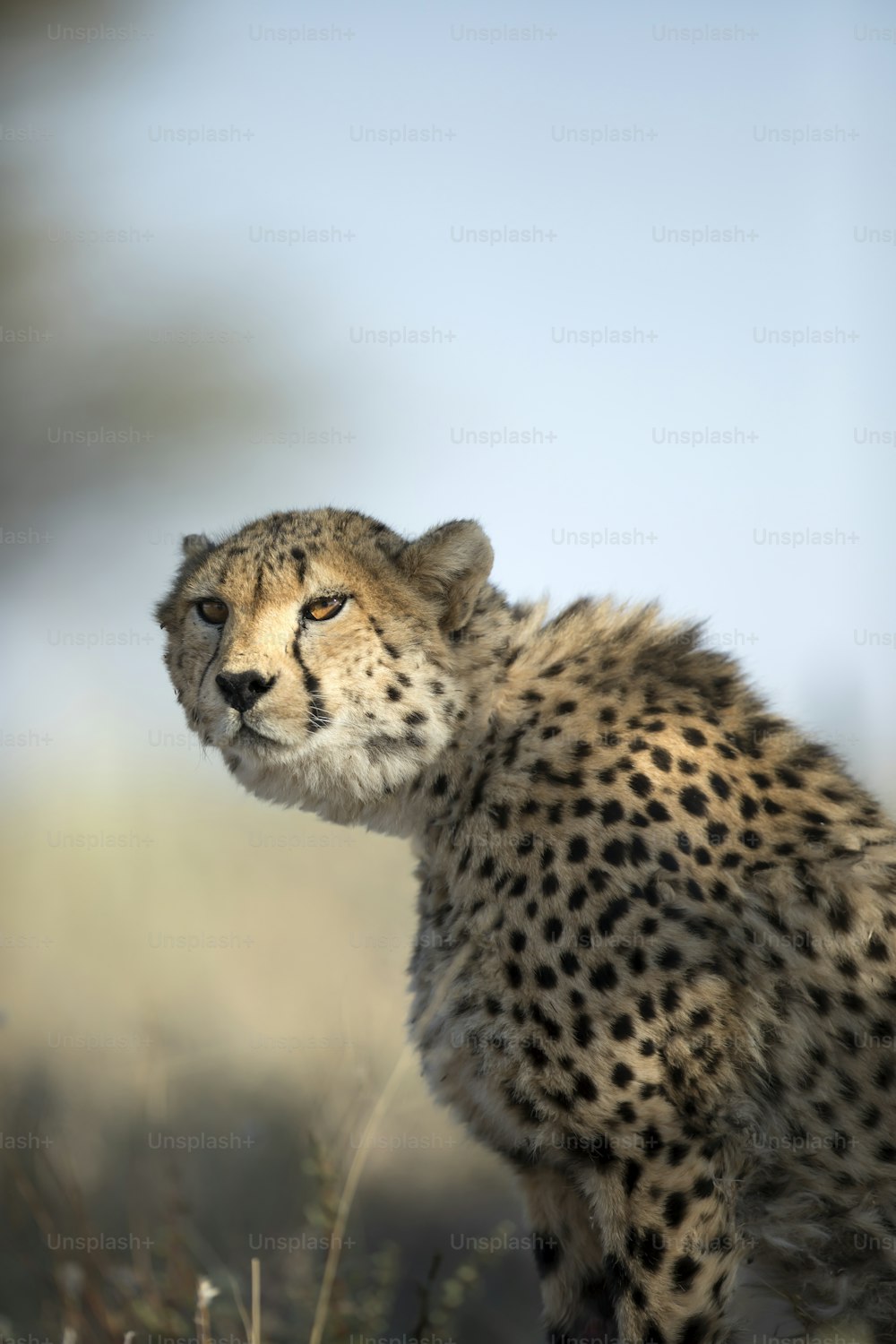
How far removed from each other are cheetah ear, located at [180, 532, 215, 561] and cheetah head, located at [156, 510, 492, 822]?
22 centimetres

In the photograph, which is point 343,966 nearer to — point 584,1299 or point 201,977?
point 201,977

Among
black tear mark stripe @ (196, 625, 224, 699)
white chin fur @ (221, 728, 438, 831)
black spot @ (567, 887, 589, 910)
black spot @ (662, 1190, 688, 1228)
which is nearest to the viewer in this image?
black spot @ (662, 1190, 688, 1228)

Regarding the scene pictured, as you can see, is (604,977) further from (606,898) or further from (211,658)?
(211,658)

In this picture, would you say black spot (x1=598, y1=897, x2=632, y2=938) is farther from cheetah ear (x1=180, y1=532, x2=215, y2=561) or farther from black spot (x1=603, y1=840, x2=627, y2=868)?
cheetah ear (x1=180, y1=532, x2=215, y2=561)

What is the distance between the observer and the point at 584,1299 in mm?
3047

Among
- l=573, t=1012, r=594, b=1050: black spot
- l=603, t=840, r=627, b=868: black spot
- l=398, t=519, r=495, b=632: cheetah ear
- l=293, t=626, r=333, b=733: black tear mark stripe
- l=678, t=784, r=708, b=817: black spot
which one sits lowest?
l=573, t=1012, r=594, b=1050: black spot

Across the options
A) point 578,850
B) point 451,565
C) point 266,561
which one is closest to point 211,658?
point 266,561

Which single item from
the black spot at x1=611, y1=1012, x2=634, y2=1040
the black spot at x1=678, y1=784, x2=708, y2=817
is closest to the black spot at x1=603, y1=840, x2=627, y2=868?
the black spot at x1=678, y1=784, x2=708, y2=817

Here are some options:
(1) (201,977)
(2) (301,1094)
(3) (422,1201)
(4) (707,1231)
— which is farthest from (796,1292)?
(1) (201,977)

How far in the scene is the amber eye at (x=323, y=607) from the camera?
9.85ft

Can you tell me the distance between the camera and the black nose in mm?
2812

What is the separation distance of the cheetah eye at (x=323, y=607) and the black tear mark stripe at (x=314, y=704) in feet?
0.49

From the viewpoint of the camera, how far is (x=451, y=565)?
3109 mm

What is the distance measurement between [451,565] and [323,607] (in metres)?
0.33
